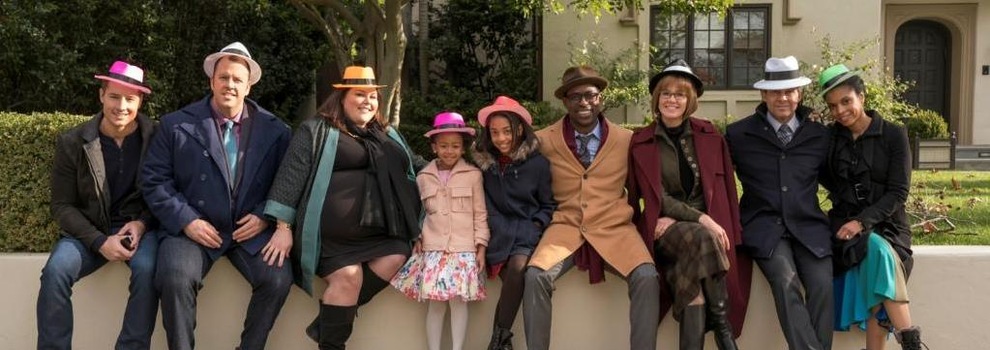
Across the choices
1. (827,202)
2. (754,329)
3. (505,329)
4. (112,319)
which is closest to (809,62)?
(827,202)

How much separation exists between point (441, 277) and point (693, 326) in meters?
1.38

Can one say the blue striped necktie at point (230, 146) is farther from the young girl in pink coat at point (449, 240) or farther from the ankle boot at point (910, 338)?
the ankle boot at point (910, 338)

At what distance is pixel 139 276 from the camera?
440 centimetres

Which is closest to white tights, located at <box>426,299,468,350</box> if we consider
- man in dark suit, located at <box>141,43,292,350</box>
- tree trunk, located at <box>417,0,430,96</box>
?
man in dark suit, located at <box>141,43,292,350</box>

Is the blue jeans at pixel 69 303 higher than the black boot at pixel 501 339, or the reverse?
the blue jeans at pixel 69 303

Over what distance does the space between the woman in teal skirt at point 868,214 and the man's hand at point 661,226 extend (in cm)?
94

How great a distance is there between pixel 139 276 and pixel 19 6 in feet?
24.7

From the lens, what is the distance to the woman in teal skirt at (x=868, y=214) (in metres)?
4.52

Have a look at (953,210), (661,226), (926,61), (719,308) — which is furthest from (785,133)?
(926,61)

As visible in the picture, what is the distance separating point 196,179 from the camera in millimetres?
4547

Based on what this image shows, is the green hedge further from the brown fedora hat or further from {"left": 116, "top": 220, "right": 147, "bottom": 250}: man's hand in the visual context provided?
the brown fedora hat

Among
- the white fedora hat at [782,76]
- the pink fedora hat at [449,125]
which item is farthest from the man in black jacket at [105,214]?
the white fedora hat at [782,76]

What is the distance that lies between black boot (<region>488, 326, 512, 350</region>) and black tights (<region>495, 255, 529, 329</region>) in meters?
0.03

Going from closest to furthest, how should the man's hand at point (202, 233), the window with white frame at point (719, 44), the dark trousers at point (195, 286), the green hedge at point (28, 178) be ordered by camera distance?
the dark trousers at point (195, 286)
the man's hand at point (202, 233)
the green hedge at point (28, 178)
the window with white frame at point (719, 44)
